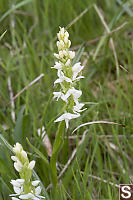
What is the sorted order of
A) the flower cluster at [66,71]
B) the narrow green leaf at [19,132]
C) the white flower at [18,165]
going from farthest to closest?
the narrow green leaf at [19,132], the flower cluster at [66,71], the white flower at [18,165]

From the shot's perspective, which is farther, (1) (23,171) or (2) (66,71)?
(2) (66,71)

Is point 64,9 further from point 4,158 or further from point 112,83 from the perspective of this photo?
point 4,158

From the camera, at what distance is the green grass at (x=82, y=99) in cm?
173

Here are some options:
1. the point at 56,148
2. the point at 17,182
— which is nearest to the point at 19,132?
the point at 56,148

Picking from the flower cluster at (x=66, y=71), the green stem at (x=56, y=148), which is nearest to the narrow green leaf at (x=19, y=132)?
the green stem at (x=56, y=148)

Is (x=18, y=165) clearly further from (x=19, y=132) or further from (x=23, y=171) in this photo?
(x=19, y=132)

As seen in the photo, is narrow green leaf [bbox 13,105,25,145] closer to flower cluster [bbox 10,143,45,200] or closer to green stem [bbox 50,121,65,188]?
green stem [bbox 50,121,65,188]

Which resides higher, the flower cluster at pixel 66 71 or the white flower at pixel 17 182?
the flower cluster at pixel 66 71

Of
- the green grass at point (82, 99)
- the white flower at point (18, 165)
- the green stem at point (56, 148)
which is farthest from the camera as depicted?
the green grass at point (82, 99)

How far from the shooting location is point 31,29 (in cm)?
312

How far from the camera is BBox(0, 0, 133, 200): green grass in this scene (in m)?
1.73

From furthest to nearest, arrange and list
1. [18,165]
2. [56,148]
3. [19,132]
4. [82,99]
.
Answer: [82,99]
[19,132]
[56,148]
[18,165]

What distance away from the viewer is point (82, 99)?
219cm

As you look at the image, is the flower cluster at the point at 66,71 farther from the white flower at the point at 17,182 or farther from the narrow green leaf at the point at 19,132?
the narrow green leaf at the point at 19,132
